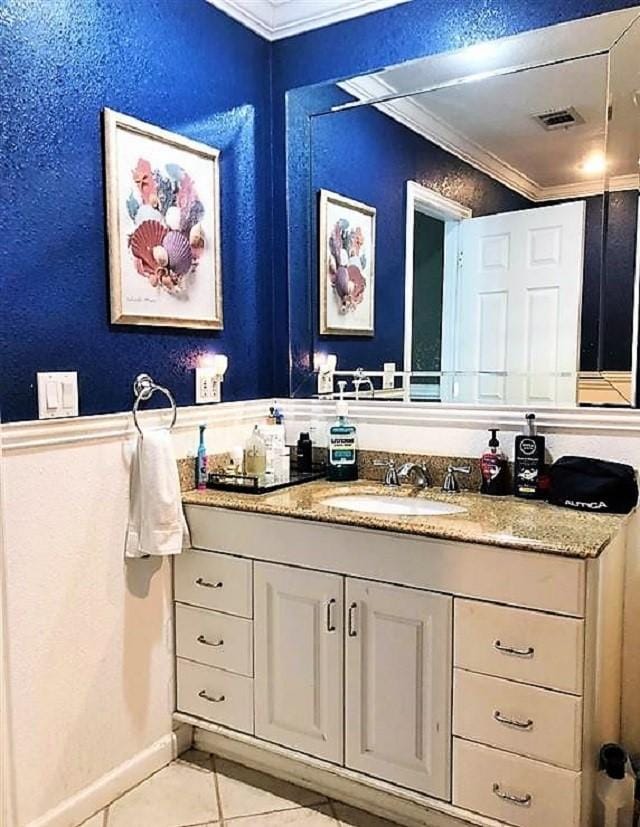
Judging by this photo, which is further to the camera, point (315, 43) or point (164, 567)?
point (315, 43)

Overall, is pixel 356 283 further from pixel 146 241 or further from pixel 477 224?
pixel 146 241

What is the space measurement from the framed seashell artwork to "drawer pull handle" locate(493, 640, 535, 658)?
1286 millimetres

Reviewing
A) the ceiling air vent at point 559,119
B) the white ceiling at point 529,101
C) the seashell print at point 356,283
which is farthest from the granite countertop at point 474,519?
the ceiling air vent at point 559,119

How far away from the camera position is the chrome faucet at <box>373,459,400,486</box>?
229cm

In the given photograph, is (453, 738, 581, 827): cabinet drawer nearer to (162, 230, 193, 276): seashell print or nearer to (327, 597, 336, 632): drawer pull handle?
(327, 597, 336, 632): drawer pull handle

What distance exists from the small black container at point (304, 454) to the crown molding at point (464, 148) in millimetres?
1067

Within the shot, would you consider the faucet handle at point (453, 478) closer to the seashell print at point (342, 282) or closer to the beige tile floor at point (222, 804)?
the seashell print at point (342, 282)

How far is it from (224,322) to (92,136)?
719 mm

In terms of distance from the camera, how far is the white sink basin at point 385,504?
206cm

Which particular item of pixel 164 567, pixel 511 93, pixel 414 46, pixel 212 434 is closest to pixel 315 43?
pixel 414 46

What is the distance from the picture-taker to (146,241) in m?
2.01

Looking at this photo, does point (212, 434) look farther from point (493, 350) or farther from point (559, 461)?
point (559, 461)

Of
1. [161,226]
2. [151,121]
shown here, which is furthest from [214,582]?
[151,121]

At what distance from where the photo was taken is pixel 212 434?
230cm
